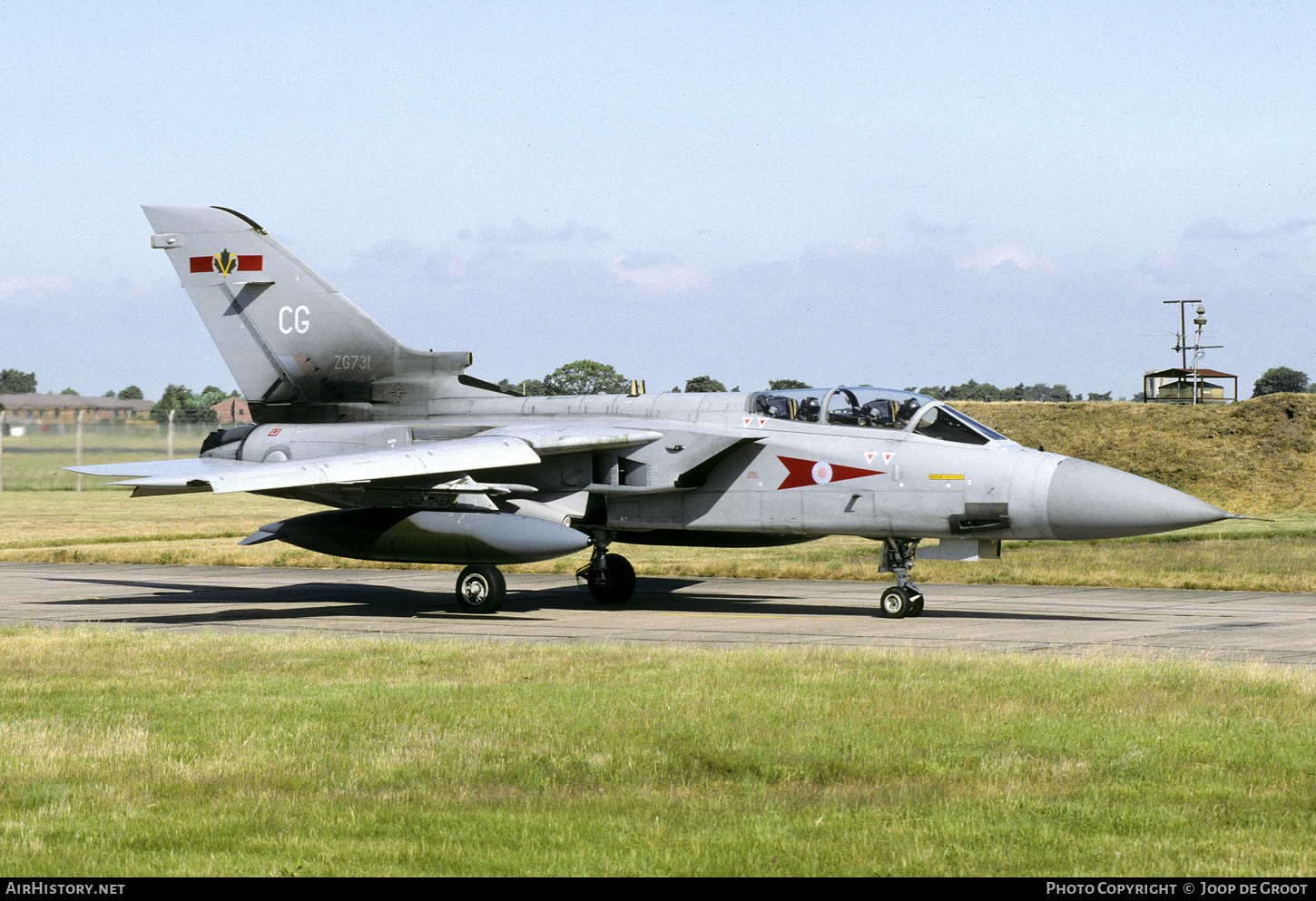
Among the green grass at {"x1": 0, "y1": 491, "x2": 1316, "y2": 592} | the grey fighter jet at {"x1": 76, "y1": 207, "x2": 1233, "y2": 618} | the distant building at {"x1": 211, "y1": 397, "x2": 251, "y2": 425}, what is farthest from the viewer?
the distant building at {"x1": 211, "y1": 397, "x2": 251, "y2": 425}

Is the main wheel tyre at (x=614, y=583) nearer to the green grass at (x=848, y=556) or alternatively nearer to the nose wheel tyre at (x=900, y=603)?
the nose wheel tyre at (x=900, y=603)

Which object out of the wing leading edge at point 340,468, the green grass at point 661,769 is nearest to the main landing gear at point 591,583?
the wing leading edge at point 340,468

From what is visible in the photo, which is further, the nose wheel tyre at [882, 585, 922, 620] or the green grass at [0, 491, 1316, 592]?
the green grass at [0, 491, 1316, 592]

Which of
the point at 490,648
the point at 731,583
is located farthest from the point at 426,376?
the point at 490,648

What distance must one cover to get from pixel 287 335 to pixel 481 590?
221 inches

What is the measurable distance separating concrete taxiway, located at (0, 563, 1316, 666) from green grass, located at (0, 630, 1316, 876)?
120 inches

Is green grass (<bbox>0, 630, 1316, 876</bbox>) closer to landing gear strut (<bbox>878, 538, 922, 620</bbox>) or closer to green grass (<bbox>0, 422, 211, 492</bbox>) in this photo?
landing gear strut (<bbox>878, 538, 922, 620</bbox>)

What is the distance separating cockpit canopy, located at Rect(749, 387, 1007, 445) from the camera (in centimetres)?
1655

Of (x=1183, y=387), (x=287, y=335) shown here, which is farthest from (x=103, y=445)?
(x=1183, y=387)

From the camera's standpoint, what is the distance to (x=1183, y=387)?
257ft

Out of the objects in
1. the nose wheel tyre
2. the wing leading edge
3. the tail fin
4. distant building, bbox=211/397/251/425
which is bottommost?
the nose wheel tyre

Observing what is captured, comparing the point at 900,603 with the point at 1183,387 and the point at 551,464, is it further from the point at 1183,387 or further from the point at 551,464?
the point at 1183,387

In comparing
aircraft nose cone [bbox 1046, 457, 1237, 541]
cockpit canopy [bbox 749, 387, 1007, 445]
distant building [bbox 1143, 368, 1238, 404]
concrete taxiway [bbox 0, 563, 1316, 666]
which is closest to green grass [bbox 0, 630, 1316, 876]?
concrete taxiway [bbox 0, 563, 1316, 666]

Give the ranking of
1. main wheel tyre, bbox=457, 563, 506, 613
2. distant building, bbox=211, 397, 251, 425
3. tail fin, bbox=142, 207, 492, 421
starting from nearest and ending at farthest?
main wheel tyre, bbox=457, 563, 506, 613, tail fin, bbox=142, 207, 492, 421, distant building, bbox=211, 397, 251, 425
